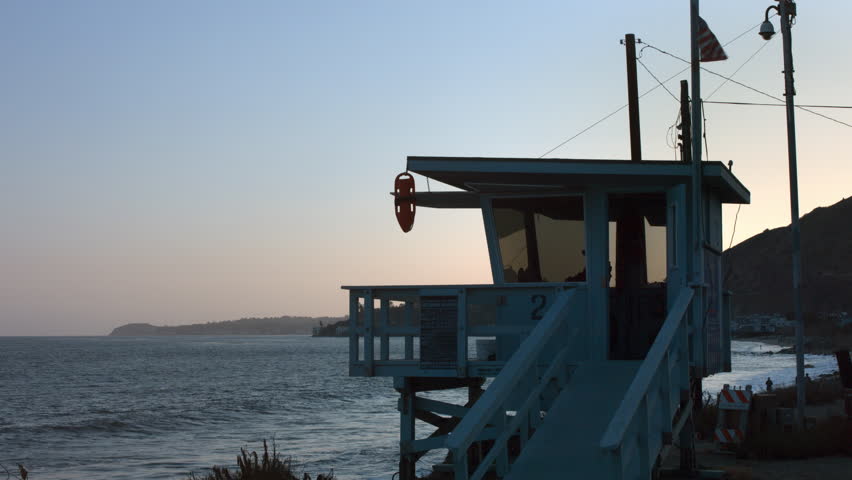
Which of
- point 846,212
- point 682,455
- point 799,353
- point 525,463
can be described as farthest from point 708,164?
point 846,212

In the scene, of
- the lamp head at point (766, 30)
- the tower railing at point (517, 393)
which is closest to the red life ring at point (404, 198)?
the tower railing at point (517, 393)

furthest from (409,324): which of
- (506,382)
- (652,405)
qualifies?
(652,405)

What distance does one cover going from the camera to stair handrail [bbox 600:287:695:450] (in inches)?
331

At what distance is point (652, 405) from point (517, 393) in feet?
13.5

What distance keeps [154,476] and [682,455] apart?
54.4 feet

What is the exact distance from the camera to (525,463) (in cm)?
1005

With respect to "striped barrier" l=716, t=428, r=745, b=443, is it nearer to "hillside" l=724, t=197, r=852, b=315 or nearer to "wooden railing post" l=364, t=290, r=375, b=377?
"wooden railing post" l=364, t=290, r=375, b=377

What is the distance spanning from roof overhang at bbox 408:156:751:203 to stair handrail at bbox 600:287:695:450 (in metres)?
2.52

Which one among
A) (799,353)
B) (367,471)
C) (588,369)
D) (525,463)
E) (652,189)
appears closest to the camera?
(525,463)

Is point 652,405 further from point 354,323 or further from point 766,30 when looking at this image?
point 766,30

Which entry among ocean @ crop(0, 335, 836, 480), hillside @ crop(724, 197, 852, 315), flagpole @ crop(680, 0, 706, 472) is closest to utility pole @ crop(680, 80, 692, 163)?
ocean @ crop(0, 335, 836, 480)

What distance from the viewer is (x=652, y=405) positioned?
9992 mm

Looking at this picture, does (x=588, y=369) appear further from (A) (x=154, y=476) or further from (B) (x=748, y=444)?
(A) (x=154, y=476)

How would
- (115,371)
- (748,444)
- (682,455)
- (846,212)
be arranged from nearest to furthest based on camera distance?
(682,455), (748,444), (115,371), (846,212)
